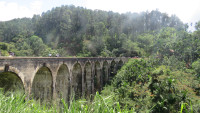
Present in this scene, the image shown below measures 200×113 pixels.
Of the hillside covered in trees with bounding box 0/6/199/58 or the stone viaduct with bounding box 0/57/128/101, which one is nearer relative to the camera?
the stone viaduct with bounding box 0/57/128/101

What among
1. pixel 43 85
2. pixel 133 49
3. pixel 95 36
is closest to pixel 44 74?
pixel 43 85

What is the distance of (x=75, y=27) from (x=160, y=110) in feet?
Result: 177

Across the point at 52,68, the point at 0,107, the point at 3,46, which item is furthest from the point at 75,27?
the point at 0,107

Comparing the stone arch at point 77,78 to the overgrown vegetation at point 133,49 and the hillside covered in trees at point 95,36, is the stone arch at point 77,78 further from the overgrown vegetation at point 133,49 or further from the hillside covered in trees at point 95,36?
the hillside covered in trees at point 95,36

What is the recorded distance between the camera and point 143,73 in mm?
16344

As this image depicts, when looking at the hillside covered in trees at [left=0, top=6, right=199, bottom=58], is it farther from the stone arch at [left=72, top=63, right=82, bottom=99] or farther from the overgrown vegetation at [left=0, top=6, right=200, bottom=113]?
the stone arch at [left=72, top=63, right=82, bottom=99]

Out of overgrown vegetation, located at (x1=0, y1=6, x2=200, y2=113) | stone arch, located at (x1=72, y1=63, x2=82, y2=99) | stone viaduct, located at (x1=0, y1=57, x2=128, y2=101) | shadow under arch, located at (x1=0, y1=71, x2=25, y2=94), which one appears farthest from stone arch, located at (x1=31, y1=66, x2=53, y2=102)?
stone arch, located at (x1=72, y1=63, x2=82, y2=99)

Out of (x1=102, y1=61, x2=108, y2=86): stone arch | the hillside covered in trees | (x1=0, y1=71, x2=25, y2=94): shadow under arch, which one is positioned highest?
the hillside covered in trees

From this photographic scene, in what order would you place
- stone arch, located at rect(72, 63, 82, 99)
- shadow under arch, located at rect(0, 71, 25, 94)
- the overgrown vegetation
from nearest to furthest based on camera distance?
1. shadow under arch, located at rect(0, 71, 25, 94)
2. the overgrown vegetation
3. stone arch, located at rect(72, 63, 82, 99)

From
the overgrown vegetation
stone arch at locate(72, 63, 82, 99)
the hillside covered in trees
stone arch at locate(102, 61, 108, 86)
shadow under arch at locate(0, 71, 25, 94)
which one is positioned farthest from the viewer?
the hillside covered in trees

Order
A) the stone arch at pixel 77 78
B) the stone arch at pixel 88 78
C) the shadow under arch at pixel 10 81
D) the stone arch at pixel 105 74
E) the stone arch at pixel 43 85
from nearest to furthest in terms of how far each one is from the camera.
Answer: the shadow under arch at pixel 10 81, the stone arch at pixel 43 85, the stone arch at pixel 77 78, the stone arch at pixel 88 78, the stone arch at pixel 105 74

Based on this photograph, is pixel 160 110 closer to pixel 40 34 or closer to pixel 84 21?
pixel 84 21

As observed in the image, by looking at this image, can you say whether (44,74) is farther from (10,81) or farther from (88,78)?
(88,78)

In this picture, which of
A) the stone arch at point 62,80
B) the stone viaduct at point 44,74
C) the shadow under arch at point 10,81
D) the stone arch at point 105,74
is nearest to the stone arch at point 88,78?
the stone viaduct at point 44,74
